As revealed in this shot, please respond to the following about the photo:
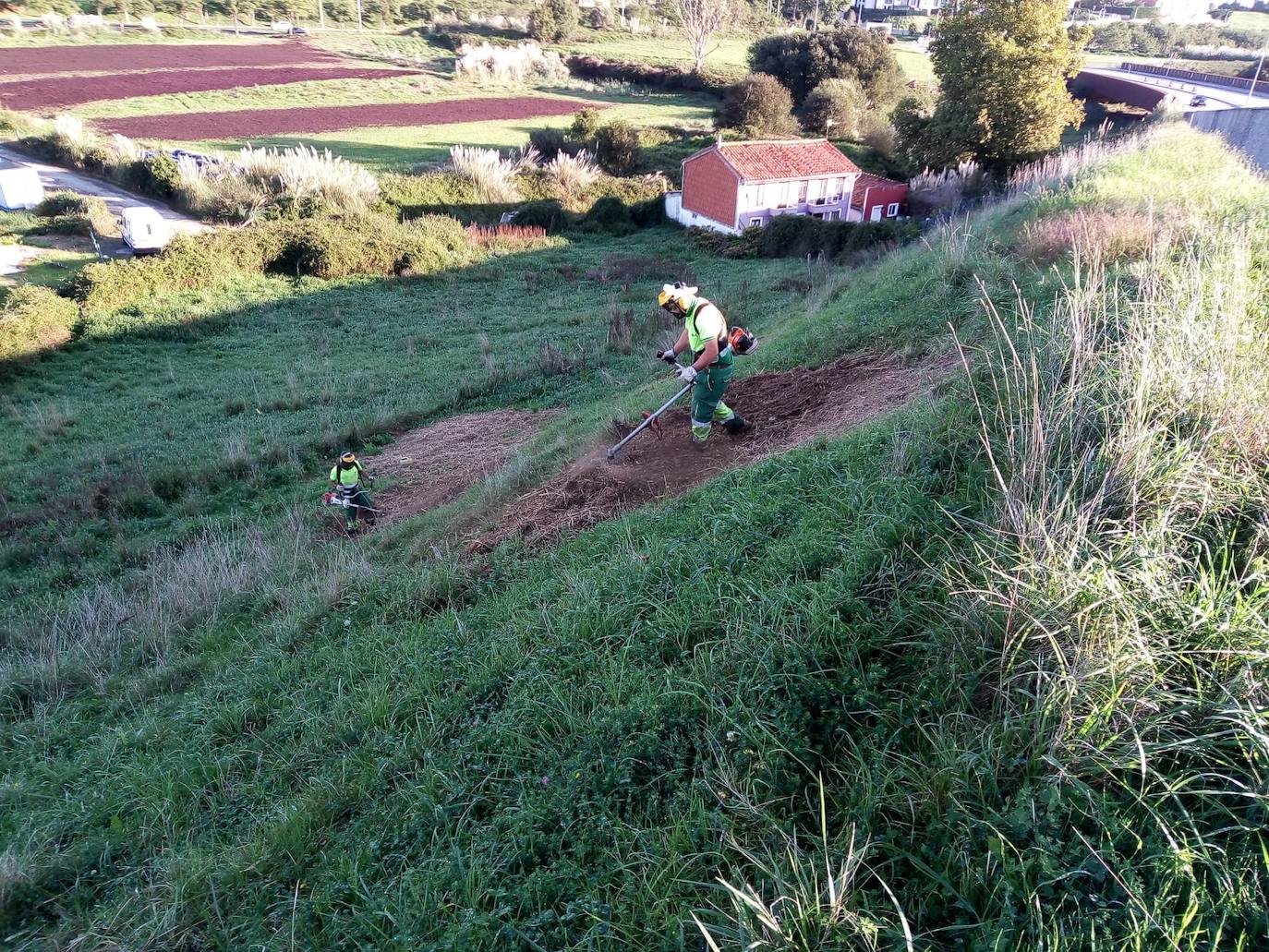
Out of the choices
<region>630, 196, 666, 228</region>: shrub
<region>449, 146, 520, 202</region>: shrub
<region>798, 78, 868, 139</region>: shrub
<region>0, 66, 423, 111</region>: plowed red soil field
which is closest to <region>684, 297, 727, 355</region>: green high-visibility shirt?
<region>449, 146, 520, 202</region>: shrub

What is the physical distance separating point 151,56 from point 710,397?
227ft

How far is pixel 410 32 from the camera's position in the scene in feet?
243

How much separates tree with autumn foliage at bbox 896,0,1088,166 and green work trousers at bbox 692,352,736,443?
26655mm

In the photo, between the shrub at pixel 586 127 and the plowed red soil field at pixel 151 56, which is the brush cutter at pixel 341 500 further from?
the plowed red soil field at pixel 151 56

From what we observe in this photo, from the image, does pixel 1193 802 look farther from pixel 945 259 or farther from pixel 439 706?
pixel 945 259

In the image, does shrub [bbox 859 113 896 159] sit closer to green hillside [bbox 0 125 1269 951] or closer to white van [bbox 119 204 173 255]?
white van [bbox 119 204 173 255]

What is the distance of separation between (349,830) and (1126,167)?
1359cm

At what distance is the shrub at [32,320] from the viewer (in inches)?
595

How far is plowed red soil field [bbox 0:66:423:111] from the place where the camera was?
141 feet

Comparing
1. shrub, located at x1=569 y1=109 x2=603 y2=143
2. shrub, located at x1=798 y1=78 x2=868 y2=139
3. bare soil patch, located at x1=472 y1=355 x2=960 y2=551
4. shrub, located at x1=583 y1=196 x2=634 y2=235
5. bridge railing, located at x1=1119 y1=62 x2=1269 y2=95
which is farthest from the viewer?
shrub, located at x1=798 y1=78 x2=868 y2=139

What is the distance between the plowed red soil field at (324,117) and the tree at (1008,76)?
3129cm

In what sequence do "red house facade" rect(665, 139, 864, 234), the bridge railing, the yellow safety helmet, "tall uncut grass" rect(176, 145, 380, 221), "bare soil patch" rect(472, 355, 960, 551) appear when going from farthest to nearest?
1. the bridge railing
2. "red house facade" rect(665, 139, 864, 234)
3. "tall uncut grass" rect(176, 145, 380, 221)
4. the yellow safety helmet
5. "bare soil patch" rect(472, 355, 960, 551)

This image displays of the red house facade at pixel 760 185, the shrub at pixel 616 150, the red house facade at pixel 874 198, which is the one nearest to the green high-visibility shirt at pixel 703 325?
the red house facade at pixel 760 185

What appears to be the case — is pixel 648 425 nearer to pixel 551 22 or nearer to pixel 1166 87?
pixel 1166 87
